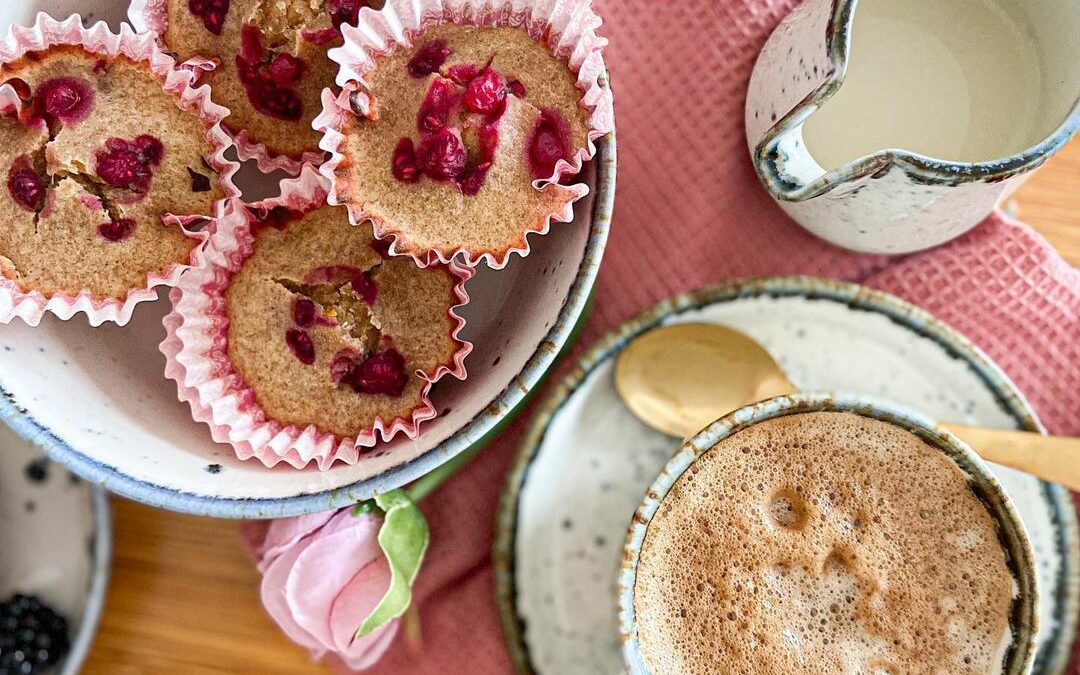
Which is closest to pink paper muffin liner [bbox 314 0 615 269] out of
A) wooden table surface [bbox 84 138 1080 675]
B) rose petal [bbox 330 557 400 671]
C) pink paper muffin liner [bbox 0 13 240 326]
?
pink paper muffin liner [bbox 0 13 240 326]

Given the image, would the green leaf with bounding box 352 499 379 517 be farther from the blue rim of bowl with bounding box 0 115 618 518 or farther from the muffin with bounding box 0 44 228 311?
the muffin with bounding box 0 44 228 311

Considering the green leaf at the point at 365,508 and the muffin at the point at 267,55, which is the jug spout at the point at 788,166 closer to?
the muffin at the point at 267,55

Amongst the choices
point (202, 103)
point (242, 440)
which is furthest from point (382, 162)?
point (242, 440)

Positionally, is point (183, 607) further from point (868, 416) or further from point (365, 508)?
point (868, 416)

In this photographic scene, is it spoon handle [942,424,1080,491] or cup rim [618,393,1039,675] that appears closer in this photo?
cup rim [618,393,1039,675]

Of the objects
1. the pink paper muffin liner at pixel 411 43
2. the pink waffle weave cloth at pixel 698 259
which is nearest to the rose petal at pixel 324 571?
the pink waffle weave cloth at pixel 698 259

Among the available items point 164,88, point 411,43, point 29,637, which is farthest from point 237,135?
point 29,637
